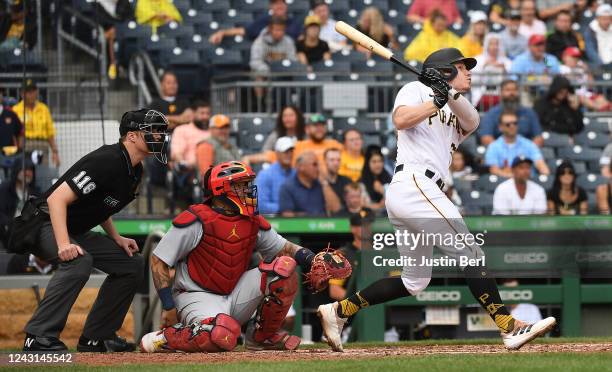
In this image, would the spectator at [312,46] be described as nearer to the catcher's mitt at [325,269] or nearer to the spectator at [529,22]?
the spectator at [529,22]

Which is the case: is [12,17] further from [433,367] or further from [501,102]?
[433,367]

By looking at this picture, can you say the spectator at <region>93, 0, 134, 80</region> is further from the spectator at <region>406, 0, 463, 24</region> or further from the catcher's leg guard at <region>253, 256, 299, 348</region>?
the catcher's leg guard at <region>253, 256, 299, 348</region>

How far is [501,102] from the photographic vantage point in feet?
43.6

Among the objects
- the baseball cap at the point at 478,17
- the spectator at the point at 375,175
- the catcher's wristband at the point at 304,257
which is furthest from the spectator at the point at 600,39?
the catcher's wristband at the point at 304,257

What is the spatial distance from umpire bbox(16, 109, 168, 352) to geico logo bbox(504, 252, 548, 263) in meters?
3.73

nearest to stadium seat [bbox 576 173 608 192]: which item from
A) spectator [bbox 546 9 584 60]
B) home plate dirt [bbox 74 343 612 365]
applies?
spectator [bbox 546 9 584 60]

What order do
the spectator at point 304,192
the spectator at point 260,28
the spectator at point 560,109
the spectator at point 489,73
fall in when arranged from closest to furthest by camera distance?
the spectator at point 304,192 < the spectator at point 560,109 < the spectator at point 489,73 < the spectator at point 260,28

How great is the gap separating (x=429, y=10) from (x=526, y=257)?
215 inches

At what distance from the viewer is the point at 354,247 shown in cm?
1077

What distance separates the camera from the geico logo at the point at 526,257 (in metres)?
10.4

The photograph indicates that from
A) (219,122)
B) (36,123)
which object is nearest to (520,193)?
(219,122)

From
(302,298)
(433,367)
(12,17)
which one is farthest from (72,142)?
(433,367)

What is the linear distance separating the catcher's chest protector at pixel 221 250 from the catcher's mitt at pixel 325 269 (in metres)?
0.40

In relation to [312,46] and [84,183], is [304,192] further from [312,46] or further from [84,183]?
[84,183]
